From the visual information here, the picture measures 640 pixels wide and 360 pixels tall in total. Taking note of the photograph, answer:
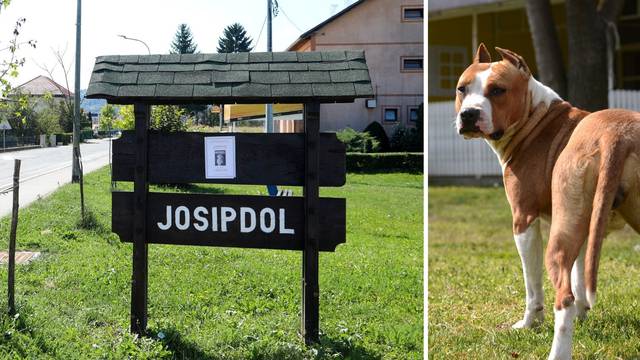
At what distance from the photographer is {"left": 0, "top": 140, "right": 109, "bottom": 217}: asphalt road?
666 cm

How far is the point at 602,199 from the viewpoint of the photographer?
4.37ft

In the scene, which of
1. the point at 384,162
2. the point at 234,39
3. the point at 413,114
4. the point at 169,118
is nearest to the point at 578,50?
the point at 234,39

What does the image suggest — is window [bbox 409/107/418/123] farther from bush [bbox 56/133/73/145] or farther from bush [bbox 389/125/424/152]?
bush [bbox 56/133/73/145]

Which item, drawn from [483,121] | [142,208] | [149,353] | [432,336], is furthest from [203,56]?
[483,121]

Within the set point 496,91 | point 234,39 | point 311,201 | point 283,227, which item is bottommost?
point 283,227

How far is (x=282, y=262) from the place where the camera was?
570 cm

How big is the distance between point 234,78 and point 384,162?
12.3 m

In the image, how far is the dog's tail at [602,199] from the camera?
4.36 ft

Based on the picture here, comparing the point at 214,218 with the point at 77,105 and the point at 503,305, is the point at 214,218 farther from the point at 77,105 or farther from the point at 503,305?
the point at 77,105

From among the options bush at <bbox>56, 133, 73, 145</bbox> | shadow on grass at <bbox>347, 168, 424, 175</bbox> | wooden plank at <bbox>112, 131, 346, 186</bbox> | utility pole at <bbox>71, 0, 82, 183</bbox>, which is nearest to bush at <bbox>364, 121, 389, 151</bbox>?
shadow on grass at <bbox>347, 168, 424, 175</bbox>

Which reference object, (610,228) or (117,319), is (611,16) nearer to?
(610,228)

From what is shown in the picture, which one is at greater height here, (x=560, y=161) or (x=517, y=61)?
(x=517, y=61)

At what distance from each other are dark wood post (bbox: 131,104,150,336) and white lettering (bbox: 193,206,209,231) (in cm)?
28

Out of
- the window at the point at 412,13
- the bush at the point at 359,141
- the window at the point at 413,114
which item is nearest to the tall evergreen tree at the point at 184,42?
the bush at the point at 359,141
